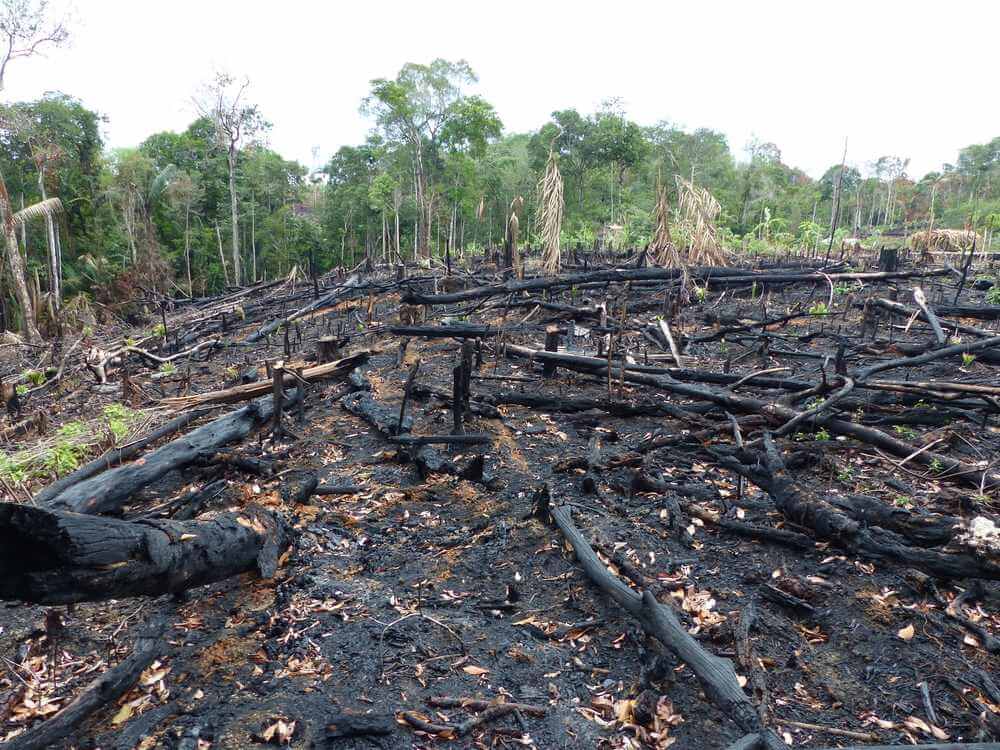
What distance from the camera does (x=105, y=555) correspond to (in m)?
2.14

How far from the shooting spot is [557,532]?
409 centimetres

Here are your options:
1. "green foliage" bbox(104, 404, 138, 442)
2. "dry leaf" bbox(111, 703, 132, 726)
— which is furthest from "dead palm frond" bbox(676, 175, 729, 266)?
"dry leaf" bbox(111, 703, 132, 726)

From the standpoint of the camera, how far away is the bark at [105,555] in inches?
73.3

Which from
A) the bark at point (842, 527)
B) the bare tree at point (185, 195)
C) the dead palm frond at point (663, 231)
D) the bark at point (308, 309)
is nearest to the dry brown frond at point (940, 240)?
the dead palm frond at point (663, 231)

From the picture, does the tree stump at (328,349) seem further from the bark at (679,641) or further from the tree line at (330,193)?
the tree line at (330,193)

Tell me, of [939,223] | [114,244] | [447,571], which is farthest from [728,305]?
[939,223]

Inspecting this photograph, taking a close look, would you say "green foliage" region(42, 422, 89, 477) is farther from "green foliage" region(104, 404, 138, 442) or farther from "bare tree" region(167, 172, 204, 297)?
"bare tree" region(167, 172, 204, 297)

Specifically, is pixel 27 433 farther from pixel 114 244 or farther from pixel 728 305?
pixel 114 244

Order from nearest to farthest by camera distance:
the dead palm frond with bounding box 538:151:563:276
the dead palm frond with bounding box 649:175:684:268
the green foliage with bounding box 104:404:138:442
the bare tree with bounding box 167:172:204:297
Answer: the green foliage with bounding box 104:404:138:442
the dead palm frond with bounding box 649:175:684:268
the dead palm frond with bounding box 538:151:563:276
the bare tree with bounding box 167:172:204:297

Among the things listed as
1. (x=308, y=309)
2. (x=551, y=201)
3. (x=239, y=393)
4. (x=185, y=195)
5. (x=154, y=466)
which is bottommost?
(x=154, y=466)

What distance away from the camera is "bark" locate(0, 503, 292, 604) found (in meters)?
1.86

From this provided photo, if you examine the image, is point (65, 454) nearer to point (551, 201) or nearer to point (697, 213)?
point (551, 201)

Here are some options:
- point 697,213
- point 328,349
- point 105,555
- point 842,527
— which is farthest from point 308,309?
point 842,527

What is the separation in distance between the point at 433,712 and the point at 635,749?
37.4 inches
